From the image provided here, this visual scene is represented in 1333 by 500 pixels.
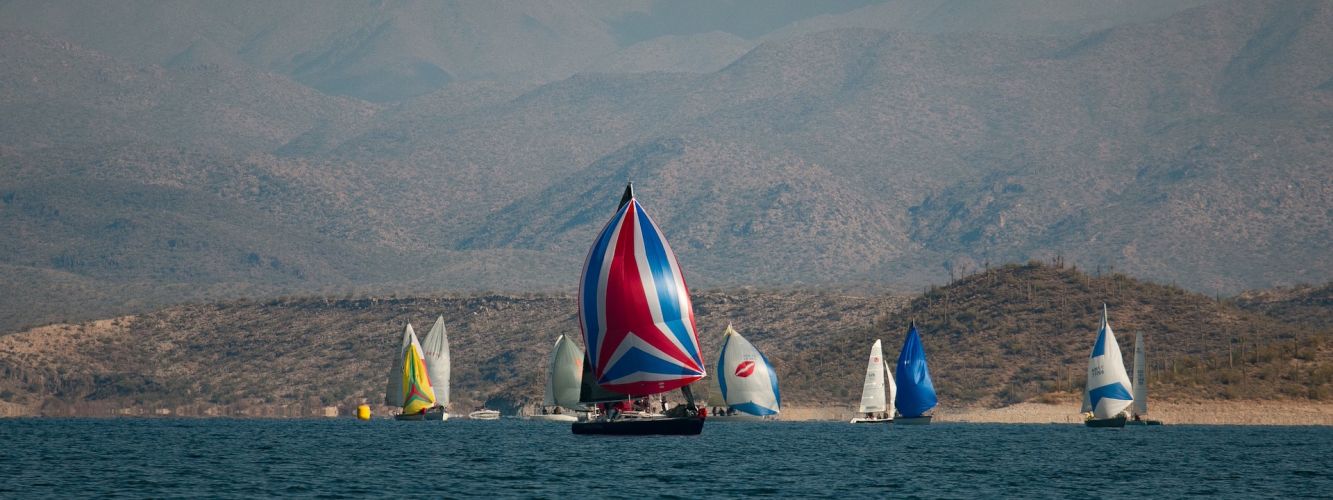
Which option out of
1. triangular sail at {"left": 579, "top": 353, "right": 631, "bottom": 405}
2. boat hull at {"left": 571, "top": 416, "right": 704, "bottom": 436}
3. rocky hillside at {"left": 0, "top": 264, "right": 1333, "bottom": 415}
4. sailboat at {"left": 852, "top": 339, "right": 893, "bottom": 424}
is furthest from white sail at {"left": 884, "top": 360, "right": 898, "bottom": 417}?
triangular sail at {"left": 579, "top": 353, "right": 631, "bottom": 405}

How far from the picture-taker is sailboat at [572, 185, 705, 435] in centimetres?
7156

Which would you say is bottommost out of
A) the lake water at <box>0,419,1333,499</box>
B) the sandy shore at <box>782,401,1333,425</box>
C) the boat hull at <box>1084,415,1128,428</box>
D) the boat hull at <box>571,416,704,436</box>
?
the lake water at <box>0,419,1333,499</box>

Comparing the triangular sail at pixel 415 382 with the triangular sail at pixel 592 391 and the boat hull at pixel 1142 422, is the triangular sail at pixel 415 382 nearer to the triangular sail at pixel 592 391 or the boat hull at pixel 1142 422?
the triangular sail at pixel 592 391

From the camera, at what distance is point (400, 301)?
19762 cm

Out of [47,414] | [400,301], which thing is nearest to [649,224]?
[47,414]

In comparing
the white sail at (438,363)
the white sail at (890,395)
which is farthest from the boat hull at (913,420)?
the white sail at (438,363)

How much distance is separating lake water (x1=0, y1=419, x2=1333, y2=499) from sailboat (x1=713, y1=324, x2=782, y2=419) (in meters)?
11.5

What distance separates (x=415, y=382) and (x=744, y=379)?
24566 millimetres

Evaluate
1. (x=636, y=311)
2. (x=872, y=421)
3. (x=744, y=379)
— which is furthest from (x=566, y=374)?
(x=636, y=311)

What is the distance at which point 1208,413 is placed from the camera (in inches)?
4375

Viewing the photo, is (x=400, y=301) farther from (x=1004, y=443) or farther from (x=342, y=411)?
(x=1004, y=443)

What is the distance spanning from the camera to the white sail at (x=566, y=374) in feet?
367

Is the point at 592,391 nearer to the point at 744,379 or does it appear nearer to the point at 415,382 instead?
the point at 744,379

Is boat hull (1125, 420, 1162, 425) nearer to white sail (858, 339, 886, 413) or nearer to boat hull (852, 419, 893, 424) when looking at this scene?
boat hull (852, 419, 893, 424)
